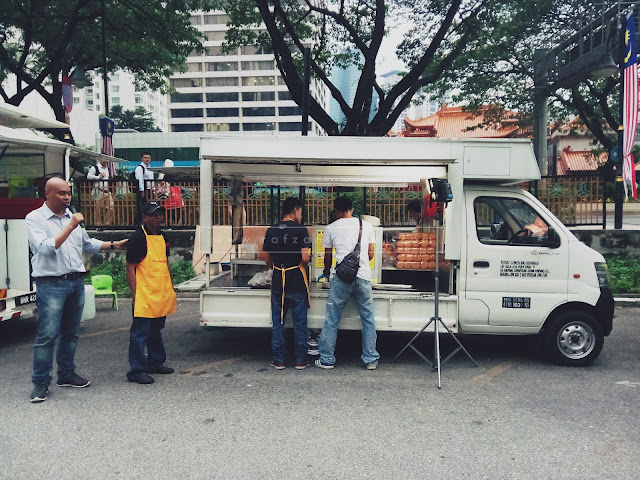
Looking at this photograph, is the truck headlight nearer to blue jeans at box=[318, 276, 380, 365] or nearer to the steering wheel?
the steering wheel

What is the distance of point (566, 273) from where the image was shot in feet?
18.6

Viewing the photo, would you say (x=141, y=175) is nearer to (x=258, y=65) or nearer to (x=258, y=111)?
(x=258, y=111)

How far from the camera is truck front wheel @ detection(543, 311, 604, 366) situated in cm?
567

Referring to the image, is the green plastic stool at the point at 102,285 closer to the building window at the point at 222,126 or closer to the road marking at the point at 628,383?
the road marking at the point at 628,383

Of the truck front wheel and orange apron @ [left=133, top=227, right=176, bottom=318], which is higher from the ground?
orange apron @ [left=133, top=227, right=176, bottom=318]

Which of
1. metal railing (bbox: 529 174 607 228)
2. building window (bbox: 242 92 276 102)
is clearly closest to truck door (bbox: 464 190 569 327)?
metal railing (bbox: 529 174 607 228)

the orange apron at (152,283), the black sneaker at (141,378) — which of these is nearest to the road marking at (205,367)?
the black sneaker at (141,378)

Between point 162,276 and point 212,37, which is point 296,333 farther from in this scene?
point 212,37

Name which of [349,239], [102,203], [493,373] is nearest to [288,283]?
[349,239]

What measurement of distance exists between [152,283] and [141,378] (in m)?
0.93

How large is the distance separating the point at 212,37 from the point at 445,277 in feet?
278

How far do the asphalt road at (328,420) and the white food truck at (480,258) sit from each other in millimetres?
474

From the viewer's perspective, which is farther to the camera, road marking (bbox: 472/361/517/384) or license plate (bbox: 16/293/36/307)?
license plate (bbox: 16/293/36/307)

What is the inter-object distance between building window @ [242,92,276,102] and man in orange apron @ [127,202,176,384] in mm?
81757
